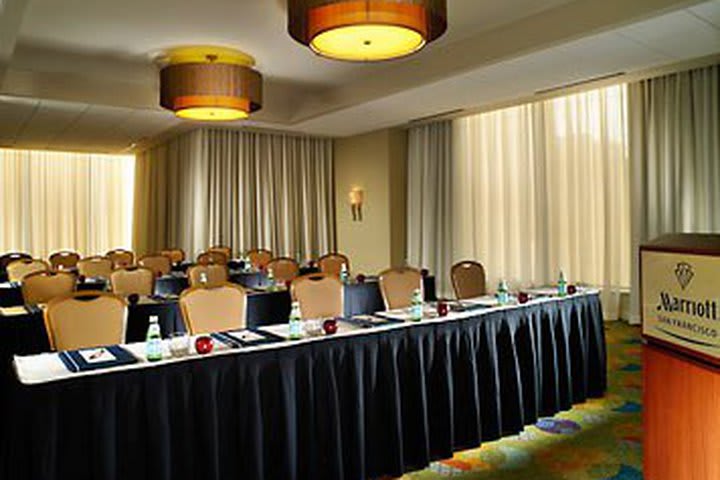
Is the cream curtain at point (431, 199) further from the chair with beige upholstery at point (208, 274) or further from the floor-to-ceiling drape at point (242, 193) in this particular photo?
the chair with beige upholstery at point (208, 274)

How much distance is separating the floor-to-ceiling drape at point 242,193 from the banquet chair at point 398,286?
566cm

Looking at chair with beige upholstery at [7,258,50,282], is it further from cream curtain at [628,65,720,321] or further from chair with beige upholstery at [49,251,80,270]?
cream curtain at [628,65,720,321]

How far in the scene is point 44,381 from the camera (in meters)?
2.16

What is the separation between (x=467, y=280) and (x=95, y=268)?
4713 millimetres

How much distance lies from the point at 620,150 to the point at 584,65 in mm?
2016

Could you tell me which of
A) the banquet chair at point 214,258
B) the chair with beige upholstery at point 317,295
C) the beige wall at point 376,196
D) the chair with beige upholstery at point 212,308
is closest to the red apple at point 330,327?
the chair with beige upholstery at point 212,308

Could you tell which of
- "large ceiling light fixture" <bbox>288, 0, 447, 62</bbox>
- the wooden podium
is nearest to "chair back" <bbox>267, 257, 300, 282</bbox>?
"large ceiling light fixture" <bbox>288, 0, 447, 62</bbox>

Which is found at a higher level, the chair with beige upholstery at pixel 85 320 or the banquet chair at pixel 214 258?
the banquet chair at pixel 214 258

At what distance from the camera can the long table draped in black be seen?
7.17ft

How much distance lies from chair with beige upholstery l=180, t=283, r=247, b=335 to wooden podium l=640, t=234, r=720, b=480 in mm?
2587

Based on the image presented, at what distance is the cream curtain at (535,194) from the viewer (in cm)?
741

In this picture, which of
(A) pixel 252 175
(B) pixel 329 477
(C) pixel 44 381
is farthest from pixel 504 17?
(A) pixel 252 175

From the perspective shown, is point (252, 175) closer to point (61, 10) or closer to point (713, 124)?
point (61, 10)

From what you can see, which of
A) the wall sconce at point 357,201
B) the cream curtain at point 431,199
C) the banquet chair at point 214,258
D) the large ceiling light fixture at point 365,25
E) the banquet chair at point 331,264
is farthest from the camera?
the wall sconce at point 357,201
